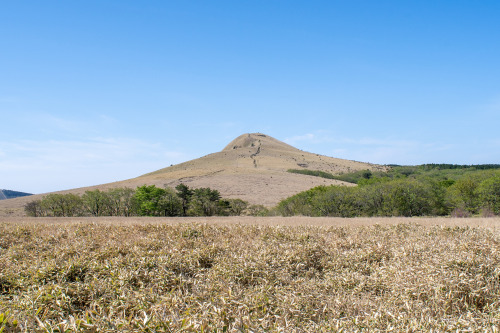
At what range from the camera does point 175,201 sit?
172 feet

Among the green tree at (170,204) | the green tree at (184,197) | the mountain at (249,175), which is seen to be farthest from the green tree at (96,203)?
the mountain at (249,175)

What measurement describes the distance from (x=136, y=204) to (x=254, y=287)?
158 feet

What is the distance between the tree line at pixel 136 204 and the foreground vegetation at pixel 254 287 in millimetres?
40716

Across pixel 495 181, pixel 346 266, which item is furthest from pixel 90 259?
pixel 495 181

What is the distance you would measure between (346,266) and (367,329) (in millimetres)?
4219

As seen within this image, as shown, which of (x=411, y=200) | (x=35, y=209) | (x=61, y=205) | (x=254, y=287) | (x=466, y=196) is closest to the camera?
(x=254, y=287)

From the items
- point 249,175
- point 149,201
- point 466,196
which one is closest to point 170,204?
point 149,201

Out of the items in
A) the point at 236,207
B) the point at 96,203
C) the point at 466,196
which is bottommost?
the point at 236,207

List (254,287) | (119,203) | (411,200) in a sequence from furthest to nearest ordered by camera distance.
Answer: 1. (119,203)
2. (411,200)
3. (254,287)

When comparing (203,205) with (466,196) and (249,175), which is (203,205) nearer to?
(466,196)

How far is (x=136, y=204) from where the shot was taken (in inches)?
1997

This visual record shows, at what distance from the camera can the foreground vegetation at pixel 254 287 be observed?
4234 millimetres

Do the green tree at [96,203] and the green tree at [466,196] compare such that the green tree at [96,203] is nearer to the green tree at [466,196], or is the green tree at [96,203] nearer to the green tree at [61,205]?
the green tree at [61,205]

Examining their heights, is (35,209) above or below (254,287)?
below
